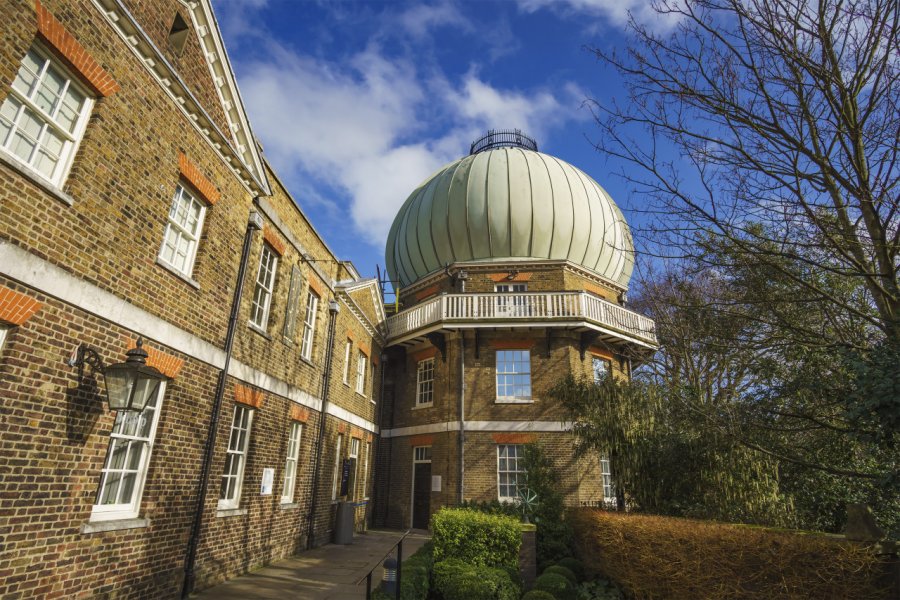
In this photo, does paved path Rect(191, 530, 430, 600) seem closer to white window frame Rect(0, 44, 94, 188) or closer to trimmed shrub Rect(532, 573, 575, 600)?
trimmed shrub Rect(532, 573, 575, 600)

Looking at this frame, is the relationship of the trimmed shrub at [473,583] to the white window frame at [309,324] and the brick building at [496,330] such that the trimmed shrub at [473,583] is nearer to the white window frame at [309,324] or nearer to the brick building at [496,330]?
the white window frame at [309,324]

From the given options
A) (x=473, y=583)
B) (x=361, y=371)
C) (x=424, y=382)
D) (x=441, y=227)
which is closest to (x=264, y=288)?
(x=473, y=583)

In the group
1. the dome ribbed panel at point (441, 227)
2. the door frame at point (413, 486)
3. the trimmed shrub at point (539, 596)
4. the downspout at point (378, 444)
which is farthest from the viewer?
the dome ribbed panel at point (441, 227)

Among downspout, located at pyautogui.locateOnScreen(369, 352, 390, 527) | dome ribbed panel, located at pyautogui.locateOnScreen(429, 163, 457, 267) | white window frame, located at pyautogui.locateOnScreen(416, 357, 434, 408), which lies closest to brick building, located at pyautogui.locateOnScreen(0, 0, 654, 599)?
downspout, located at pyautogui.locateOnScreen(369, 352, 390, 527)

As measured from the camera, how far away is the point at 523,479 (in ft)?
51.6

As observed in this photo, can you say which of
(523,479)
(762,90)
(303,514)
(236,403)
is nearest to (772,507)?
(523,479)

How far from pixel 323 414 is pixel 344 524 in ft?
10.1

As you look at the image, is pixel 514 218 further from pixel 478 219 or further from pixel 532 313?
pixel 532 313

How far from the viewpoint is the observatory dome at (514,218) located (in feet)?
64.4

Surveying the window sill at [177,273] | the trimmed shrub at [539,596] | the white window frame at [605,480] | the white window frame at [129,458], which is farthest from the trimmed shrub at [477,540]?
the white window frame at [605,480]

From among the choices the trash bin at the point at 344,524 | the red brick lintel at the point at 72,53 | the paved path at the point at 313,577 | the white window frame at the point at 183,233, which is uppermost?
the red brick lintel at the point at 72,53

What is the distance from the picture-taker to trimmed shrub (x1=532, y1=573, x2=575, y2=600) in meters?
7.69

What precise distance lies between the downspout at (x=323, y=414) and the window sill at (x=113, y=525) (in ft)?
19.5

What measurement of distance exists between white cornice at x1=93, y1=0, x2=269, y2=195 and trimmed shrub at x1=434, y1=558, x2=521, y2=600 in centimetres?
763
